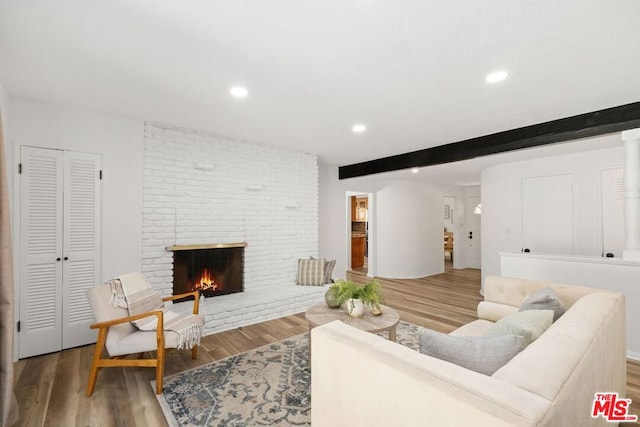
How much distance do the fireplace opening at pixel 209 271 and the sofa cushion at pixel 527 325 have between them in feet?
11.2


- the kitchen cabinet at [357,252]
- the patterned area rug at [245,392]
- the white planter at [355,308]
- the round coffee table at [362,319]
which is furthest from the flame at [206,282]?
the kitchen cabinet at [357,252]

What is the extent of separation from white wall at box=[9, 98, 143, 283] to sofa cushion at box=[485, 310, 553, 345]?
11.9ft

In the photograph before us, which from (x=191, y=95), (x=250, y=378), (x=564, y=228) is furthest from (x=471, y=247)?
(x=191, y=95)

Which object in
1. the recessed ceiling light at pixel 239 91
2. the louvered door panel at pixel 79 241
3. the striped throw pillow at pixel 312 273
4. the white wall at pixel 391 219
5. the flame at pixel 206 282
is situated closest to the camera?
the recessed ceiling light at pixel 239 91

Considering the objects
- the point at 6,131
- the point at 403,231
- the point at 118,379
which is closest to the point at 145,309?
the point at 118,379

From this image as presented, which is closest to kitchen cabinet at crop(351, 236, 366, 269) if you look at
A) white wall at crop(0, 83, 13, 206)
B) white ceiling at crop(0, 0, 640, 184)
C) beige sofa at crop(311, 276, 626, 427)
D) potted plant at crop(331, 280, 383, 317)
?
white ceiling at crop(0, 0, 640, 184)

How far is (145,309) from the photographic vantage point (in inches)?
104

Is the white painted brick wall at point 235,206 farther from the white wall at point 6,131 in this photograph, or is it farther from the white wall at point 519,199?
the white wall at point 519,199

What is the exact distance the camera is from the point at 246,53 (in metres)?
2.01

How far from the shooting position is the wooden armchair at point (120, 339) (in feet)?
7.46

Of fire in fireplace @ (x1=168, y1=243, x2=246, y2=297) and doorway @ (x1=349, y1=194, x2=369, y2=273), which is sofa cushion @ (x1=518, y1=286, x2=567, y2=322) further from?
doorway @ (x1=349, y1=194, x2=369, y2=273)

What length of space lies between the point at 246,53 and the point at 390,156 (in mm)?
3553

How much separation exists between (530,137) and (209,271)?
174 inches

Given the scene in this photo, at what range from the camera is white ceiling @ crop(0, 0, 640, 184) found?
5.30 feet
